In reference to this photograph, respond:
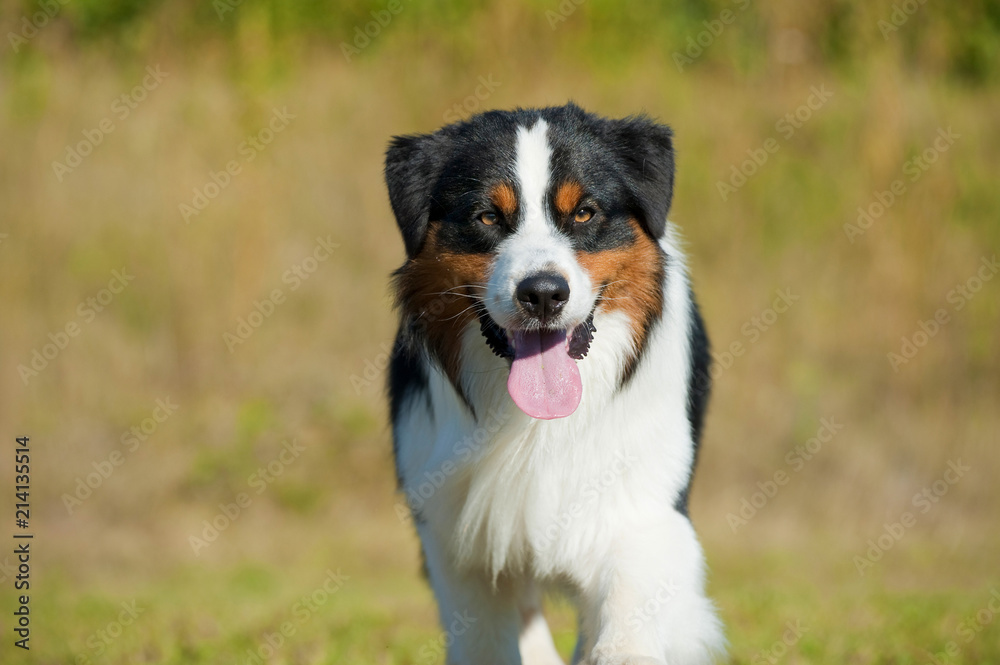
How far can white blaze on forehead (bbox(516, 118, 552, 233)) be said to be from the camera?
3910 millimetres

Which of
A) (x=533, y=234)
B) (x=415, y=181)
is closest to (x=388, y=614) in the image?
(x=415, y=181)

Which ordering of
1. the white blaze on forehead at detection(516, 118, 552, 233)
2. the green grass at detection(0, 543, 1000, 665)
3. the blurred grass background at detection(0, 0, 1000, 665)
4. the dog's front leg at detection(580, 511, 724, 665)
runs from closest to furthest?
1. the dog's front leg at detection(580, 511, 724, 665)
2. the white blaze on forehead at detection(516, 118, 552, 233)
3. the green grass at detection(0, 543, 1000, 665)
4. the blurred grass background at detection(0, 0, 1000, 665)

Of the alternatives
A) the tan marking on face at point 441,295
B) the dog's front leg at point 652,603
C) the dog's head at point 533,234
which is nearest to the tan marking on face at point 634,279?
the dog's head at point 533,234

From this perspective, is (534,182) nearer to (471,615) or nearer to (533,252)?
(533,252)

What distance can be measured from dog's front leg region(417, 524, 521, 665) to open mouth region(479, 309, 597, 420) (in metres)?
0.86

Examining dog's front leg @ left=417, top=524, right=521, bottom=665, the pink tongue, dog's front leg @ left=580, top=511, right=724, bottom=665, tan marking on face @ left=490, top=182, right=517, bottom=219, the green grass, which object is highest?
tan marking on face @ left=490, top=182, right=517, bottom=219

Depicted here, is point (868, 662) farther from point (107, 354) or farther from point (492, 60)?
point (492, 60)

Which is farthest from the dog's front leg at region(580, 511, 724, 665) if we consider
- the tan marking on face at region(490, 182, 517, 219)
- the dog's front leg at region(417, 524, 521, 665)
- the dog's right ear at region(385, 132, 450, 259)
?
the dog's right ear at region(385, 132, 450, 259)

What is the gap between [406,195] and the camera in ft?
13.9

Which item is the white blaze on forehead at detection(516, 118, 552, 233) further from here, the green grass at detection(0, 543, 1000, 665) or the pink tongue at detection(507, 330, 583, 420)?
the green grass at detection(0, 543, 1000, 665)

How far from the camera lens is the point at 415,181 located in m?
4.24

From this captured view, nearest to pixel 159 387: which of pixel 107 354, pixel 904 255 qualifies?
pixel 107 354

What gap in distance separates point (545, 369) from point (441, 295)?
1.78 feet

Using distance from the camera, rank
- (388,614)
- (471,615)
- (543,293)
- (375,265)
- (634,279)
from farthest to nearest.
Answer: (375,265) → (388,614) → (471,615) → (634,279) → (543,293)
